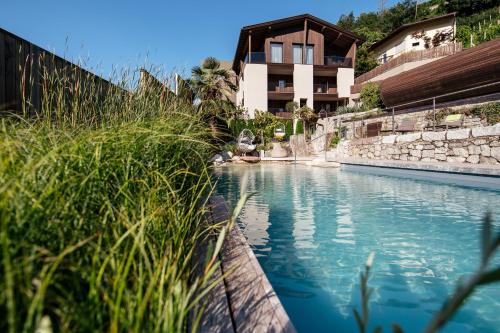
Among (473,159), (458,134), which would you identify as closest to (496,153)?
(473,159)

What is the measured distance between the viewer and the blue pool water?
229cm

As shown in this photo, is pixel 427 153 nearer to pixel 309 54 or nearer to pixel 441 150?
pixel 441 150

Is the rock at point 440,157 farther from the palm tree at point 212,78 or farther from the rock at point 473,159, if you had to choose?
the palm tree at point 212,78

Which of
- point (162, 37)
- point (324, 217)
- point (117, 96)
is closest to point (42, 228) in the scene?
point (117, 96)

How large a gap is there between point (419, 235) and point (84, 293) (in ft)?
12.2

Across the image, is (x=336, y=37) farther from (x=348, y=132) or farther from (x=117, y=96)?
(x=117, y=96)

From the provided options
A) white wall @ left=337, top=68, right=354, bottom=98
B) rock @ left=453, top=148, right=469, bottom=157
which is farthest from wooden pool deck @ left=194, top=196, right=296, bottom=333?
white wall @ left=337, top=68, right=354, bottom=98

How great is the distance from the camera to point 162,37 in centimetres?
425

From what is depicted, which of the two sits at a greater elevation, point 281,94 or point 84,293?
point 281,94

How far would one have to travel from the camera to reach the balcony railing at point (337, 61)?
27406mm

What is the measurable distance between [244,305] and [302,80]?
2650 centimetres

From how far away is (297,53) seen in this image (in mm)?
26781

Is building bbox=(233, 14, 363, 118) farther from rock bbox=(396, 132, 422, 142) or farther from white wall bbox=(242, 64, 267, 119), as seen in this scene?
rock bbox=(396, 132, 422, 142)

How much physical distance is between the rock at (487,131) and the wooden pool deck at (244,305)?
8.43 metres
